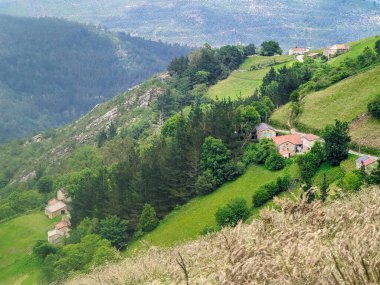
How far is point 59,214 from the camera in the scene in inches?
3388

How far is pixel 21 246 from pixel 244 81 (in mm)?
65594

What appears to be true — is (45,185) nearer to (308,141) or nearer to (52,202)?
(52,202)

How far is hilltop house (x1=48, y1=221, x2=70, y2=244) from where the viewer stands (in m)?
74.6

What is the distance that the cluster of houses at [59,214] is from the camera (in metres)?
75.2

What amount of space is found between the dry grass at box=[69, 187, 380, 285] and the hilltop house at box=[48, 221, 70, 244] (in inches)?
2400

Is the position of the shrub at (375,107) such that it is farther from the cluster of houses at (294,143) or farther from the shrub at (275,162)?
the shrub at (275,162)

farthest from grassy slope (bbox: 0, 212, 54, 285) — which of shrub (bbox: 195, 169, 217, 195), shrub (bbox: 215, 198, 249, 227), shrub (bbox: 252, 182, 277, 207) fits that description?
shrub (bbox: 252, 182, 277, 207)

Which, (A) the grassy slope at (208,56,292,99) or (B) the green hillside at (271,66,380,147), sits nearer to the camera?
(B) the green hillside at (271,66,380,147)

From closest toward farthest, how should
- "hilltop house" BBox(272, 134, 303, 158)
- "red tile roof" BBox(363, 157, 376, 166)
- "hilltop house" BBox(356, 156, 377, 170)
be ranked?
1. "hilltop house" BBox(356, 156, 377, 170)
2. "red tile roof" BBox(363, 157, 376, 166)
3. "hilltop house" BBox(272, 134, 303, 158)

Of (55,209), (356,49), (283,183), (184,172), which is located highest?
(356,49)

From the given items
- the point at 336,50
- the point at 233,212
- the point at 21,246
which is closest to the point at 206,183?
the point at 233,212

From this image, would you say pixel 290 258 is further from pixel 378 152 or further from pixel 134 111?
pixel 134 111

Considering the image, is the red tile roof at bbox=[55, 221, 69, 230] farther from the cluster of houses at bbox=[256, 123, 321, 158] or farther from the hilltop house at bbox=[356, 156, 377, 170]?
the hilltop house at bbox=[356, 156, 377, 170]

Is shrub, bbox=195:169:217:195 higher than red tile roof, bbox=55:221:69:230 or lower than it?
higher
